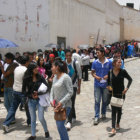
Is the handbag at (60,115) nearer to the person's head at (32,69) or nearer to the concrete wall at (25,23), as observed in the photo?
the person's head at (32,69)

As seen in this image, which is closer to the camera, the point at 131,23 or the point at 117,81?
the point at 117,81

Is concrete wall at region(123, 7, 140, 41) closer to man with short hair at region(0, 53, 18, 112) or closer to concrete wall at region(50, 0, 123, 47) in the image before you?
concrete wall at region(50, 0, 123, 47)

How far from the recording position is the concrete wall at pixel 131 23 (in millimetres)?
42431

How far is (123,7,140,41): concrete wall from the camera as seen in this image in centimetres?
4243

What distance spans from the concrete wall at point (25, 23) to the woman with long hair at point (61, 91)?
9682 millimetres

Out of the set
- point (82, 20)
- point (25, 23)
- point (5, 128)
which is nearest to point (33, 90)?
point (5, 128)

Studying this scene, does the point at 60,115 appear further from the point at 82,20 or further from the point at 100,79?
the point at 82,20

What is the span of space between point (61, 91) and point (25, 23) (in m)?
11.6

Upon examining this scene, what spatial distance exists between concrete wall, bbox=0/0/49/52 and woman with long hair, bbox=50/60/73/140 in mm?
9682

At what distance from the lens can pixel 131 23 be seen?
42.8 m

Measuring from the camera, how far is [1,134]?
6.14 metres

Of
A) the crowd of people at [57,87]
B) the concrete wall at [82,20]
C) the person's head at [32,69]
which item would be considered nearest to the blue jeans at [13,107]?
the crowd of people at [57,87]

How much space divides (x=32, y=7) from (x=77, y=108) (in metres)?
9.48

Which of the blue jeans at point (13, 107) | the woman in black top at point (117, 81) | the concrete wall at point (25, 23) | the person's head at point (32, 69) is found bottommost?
the blue jeans at point (13, 107)
